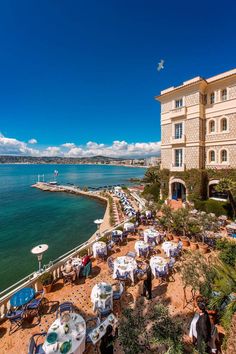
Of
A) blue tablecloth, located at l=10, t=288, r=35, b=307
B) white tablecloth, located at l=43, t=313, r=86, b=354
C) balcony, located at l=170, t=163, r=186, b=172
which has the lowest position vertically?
blue tablecloth, located at l=10, t=288, r=35, b=307

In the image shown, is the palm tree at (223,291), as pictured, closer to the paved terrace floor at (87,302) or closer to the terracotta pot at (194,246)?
the paved terrace floor at (87,302)

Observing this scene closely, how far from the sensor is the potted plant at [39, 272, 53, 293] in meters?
8.00

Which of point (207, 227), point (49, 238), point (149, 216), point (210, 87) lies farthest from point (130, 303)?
point (210, 87)

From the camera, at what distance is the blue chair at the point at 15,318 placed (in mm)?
6193

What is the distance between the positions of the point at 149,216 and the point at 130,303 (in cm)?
1050

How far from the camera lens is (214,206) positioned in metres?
18.7

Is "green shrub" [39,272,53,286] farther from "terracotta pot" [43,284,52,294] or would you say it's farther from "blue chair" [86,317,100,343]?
"blue chair" [86,317,100,343]

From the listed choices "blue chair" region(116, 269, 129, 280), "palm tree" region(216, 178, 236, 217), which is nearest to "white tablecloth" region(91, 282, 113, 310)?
"blue chair" region(116, 269, 129, 280)

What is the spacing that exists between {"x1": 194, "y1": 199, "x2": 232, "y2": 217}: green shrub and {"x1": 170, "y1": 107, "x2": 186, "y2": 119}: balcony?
9961 mm

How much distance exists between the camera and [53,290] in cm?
819

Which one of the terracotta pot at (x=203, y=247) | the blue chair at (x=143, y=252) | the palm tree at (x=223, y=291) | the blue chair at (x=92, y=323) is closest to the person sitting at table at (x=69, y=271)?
the blue chair at (x=92, y=323)

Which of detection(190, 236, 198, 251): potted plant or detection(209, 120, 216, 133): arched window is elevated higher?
detection(209, 120, 216, 133): arched window

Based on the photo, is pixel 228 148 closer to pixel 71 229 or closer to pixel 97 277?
pixel 97 277

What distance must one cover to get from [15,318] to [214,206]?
1837 centimetres
